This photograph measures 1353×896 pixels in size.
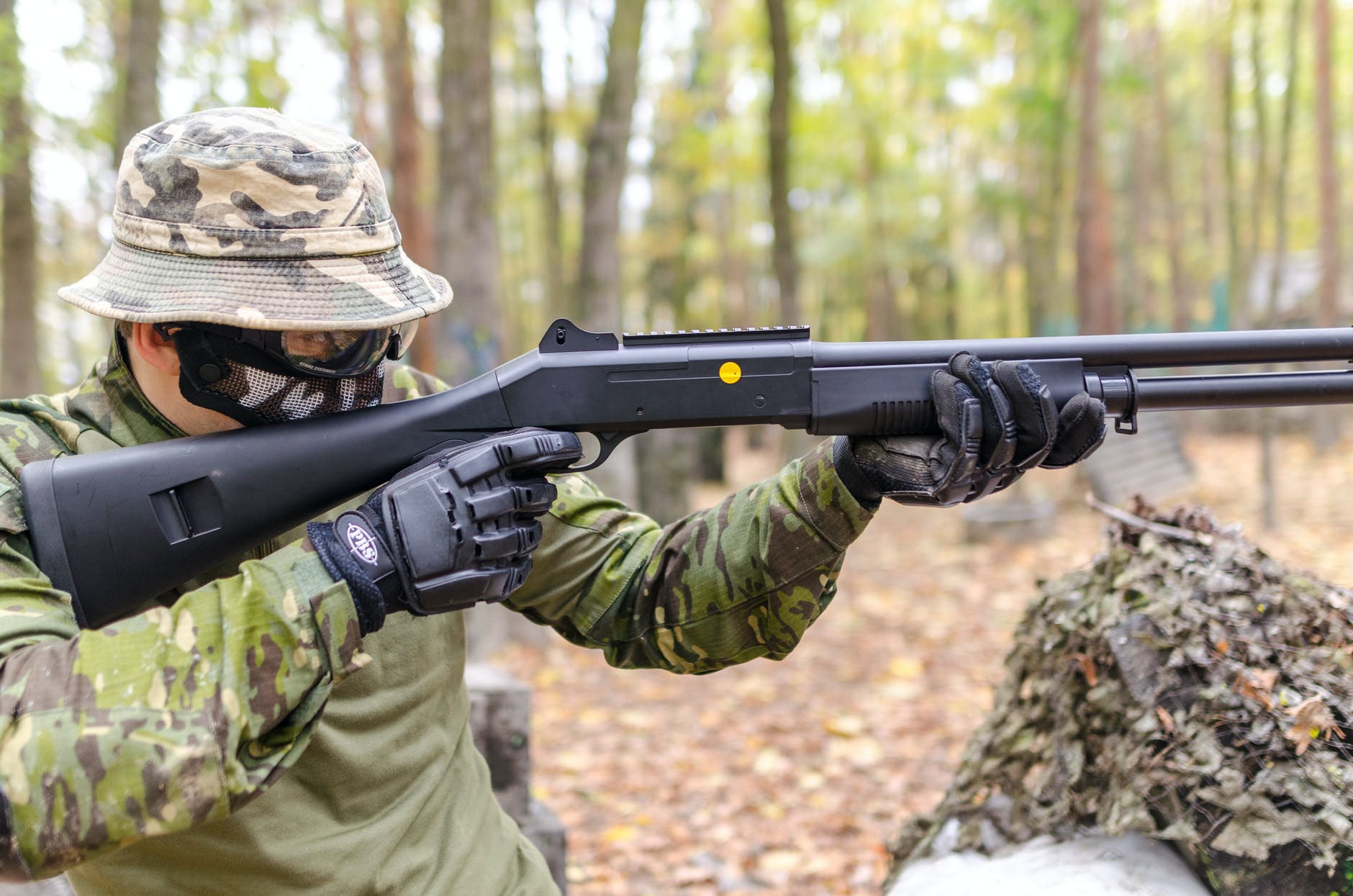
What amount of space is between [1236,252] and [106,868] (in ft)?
56.9

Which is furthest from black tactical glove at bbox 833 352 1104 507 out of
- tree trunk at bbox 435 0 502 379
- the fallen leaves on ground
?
tree trunk at bbox 435 0 502 379

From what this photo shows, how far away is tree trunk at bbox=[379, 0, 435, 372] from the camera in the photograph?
11789 mm

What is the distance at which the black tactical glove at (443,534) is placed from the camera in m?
1.58

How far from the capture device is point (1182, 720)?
2.20 metres

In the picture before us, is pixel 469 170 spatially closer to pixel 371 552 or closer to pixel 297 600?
pixel 371 552

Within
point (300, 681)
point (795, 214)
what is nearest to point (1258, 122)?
point (795, 214)

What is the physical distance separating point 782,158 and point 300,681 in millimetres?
8090

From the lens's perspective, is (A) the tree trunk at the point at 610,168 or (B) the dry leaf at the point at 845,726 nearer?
(B) the dry leaf at the point at 845,726

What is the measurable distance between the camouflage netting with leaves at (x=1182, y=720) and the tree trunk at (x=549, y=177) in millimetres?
14770

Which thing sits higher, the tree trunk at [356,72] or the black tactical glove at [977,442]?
the tree trunk at [356,72]

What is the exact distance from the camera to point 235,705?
54.7 inches

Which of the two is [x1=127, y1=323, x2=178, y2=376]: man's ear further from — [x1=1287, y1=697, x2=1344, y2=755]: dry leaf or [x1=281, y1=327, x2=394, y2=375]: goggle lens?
[x1=1287, y1=697, x2=1344, y2=755]: dry leaf

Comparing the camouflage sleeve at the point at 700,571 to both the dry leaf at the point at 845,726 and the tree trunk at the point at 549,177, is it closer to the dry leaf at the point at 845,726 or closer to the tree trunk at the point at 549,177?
the dry leaf at the point at 845,726

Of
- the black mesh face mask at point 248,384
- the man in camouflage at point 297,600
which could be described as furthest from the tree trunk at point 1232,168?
the black mesh face mask at point 248,384
